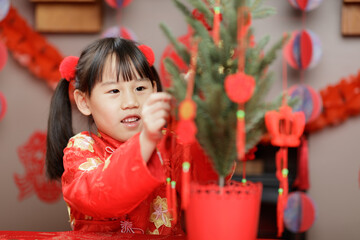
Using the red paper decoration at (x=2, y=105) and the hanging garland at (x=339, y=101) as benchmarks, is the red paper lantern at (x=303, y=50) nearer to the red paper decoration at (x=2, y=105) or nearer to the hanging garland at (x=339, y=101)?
the hanging garland at (x=339, y=101)

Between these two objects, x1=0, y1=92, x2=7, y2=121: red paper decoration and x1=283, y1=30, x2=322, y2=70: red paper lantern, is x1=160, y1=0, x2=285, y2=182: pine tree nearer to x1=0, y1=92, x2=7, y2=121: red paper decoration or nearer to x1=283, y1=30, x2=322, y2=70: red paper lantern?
x1=283, y1=30, x2=322, y2=70: red paper lantern

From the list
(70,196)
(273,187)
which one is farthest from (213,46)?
(273,187)

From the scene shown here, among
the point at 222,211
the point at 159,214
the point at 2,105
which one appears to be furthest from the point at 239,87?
the point at 2,105

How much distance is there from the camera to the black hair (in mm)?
936

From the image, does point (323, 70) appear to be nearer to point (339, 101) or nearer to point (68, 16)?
point (339, 101)

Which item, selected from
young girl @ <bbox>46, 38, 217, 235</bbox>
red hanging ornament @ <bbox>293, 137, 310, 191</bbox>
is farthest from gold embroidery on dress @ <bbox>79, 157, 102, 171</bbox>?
red hanging ornament @ <bbox>293, 137, 310, 191</bbox>

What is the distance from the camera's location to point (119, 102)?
0.90 metres

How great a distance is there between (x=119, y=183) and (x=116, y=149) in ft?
0.36

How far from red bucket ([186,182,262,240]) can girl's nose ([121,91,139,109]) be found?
1.22 ft

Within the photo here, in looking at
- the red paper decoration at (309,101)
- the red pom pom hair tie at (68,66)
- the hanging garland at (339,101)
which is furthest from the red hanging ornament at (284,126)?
the hanging garland at (339,101)

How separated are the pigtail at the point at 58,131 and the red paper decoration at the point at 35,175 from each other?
92 cm

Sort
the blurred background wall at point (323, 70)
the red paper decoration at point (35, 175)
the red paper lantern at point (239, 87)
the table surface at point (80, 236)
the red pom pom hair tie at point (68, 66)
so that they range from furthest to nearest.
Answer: the red paper decoration at point (35, 175)
the blurred background wall at point (323, 70)
the red pom pom hair tie at point (68, 66)
the table surface at point (80, 236)
the red paper lantern at point (239, 87)

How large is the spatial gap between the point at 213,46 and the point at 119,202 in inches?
10.9

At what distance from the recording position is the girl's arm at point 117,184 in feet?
1.95
